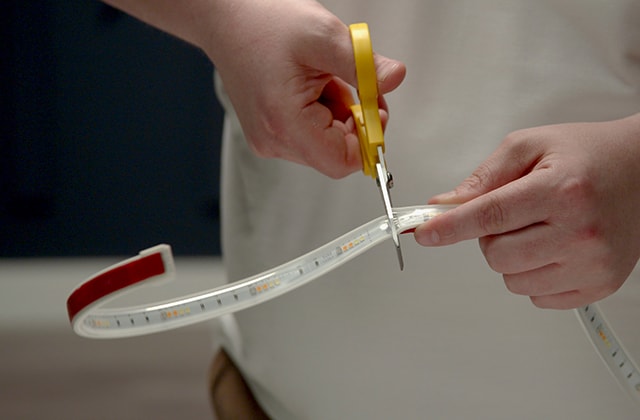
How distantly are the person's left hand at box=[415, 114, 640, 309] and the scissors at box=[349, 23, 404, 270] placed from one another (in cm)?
3

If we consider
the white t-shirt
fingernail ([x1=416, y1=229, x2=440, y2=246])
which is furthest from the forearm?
fingernail ([x1=416, y1=229, x2=440, y2=246])

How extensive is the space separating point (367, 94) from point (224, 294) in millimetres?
166

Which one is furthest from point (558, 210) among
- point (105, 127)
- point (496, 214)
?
point (105, 127)

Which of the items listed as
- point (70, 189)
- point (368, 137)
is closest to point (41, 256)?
point (70, 189)

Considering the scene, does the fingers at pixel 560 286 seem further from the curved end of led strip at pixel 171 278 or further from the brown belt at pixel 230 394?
the brown belt at pixel 230 394

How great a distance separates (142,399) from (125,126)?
1.80 ft

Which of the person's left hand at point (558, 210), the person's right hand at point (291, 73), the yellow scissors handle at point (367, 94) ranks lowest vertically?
the person's left hand at point (558, 210)

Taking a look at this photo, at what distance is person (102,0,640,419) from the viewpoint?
0.47 meters

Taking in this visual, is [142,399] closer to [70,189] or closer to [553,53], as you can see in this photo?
[70,189]

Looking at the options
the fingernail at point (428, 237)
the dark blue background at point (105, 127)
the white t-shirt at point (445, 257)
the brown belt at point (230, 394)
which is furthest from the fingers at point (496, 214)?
the dark blue background at point (105, 127)

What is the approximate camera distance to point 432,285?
0.60m

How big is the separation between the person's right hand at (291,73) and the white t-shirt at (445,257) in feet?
0.28

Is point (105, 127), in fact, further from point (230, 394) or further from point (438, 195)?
point (438, 195)

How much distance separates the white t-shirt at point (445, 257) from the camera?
55cm
